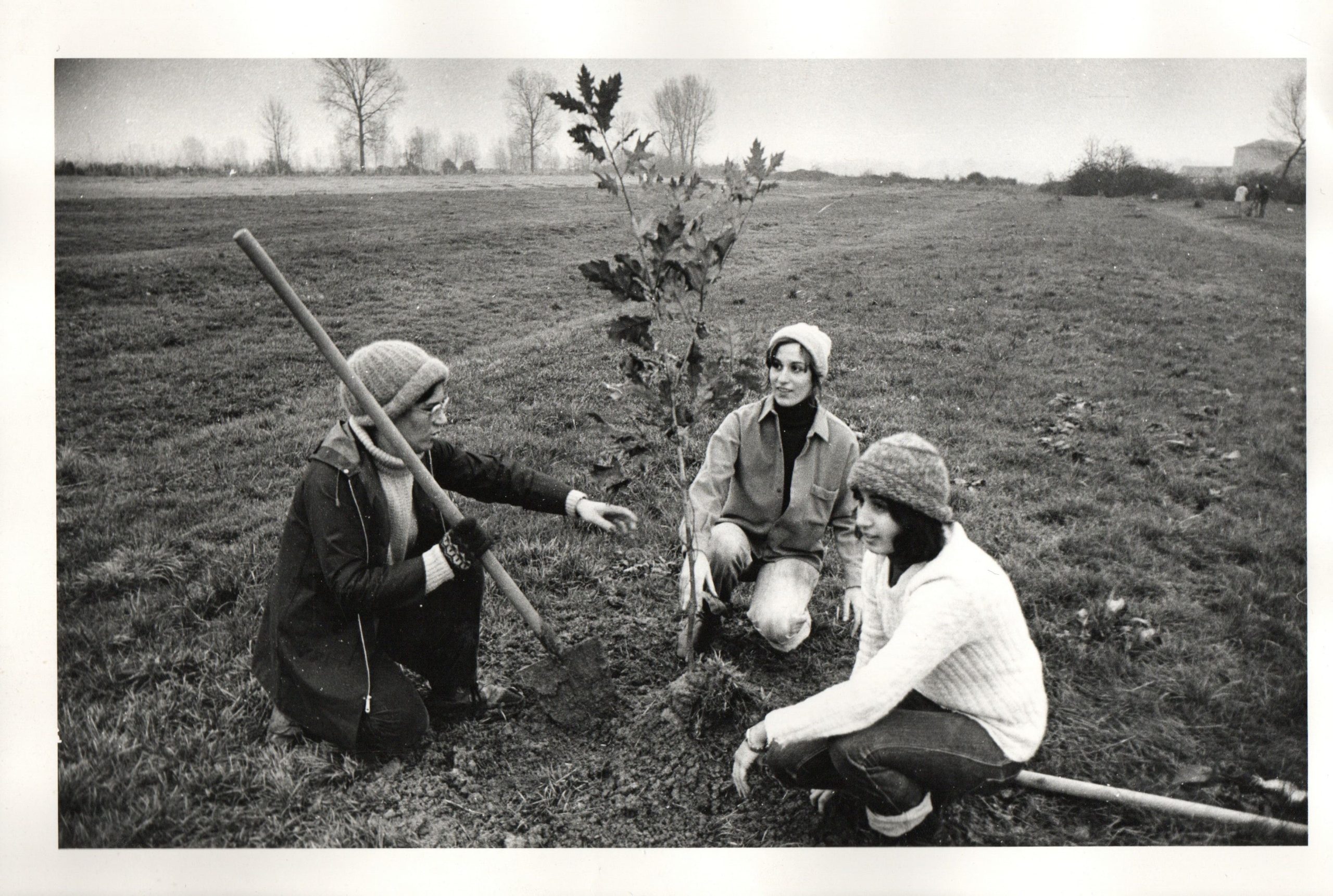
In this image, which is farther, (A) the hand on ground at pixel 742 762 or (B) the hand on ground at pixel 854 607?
(B) the hand on ground at pixel 854 607

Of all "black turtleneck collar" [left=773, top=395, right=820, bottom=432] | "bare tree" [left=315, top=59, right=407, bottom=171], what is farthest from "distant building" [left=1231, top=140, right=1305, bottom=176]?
"bare tree" [left=315, top=59, right=407, bottom=171]

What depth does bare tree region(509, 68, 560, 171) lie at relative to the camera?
3367 millimetres

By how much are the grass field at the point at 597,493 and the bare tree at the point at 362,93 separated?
0.99 meters

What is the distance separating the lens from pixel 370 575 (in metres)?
2.60

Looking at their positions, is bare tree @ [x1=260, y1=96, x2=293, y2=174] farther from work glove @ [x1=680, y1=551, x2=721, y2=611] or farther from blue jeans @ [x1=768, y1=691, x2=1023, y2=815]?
blue jeans @ [x1=768, y1=691, x2=1023, y2=815]

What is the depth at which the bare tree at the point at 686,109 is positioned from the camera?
3443mm

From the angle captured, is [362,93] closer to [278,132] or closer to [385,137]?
[385,137]

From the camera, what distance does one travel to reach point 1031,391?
5828 mm

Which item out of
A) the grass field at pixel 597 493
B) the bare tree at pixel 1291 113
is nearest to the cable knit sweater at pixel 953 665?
the grass field at pixel 597 493

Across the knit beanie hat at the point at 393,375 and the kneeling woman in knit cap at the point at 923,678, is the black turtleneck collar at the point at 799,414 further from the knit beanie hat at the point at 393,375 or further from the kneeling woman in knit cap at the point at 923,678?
the knit beanie hat at the point at 393,375

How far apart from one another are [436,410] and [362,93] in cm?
177

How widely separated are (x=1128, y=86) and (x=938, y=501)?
2583mm

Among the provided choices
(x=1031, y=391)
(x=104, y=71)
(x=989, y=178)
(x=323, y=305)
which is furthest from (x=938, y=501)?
(x=323, y=305)

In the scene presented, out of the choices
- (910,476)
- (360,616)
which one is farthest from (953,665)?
(360,616)
